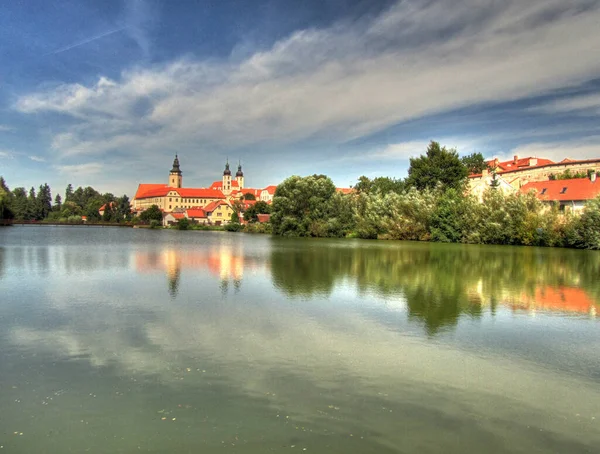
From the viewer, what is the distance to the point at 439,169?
215 feet

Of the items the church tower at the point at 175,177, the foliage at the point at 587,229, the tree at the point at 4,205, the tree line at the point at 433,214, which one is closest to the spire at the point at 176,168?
the church tower at the point at 175,177

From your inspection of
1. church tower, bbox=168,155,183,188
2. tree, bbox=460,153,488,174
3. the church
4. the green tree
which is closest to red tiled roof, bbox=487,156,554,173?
tree, bbox=460,153,488,174

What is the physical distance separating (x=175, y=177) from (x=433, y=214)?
486ft

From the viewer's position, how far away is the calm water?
18.2ft

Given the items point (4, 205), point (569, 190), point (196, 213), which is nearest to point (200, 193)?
point (196, 213)

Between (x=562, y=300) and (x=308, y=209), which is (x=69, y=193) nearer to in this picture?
(x=308, y=209)

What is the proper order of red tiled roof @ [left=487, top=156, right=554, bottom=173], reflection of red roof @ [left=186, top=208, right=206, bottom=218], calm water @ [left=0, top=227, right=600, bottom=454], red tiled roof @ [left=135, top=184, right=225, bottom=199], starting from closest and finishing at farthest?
calm water @ [left=0, top=227, right=600, bottom=454] < red tiled roof @ [left=487, top=156, right=554, bottom=173] < reflection of red roof @ [left=186, top=208, right=206, bottom=218] < red tiled roof @ [left=135, top=184, right=225, bottom=199]

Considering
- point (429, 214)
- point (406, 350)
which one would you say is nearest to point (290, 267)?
point (406, 350)

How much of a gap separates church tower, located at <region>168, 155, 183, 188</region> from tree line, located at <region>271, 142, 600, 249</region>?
125334 millimetres

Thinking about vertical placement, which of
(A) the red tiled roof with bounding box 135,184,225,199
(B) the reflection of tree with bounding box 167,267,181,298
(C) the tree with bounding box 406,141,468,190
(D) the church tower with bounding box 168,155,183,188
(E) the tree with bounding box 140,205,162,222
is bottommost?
(B) the reflection of tree with bounding box 167,267,181,298

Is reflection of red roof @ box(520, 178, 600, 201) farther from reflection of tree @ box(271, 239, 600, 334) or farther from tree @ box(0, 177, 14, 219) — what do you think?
tree @ box(0, 177, 14, 219)

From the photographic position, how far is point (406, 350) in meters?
9.03

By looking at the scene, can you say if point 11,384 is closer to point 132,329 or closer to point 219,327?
point 132,329

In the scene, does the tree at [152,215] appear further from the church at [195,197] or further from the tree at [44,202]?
the tree at [44,202]
